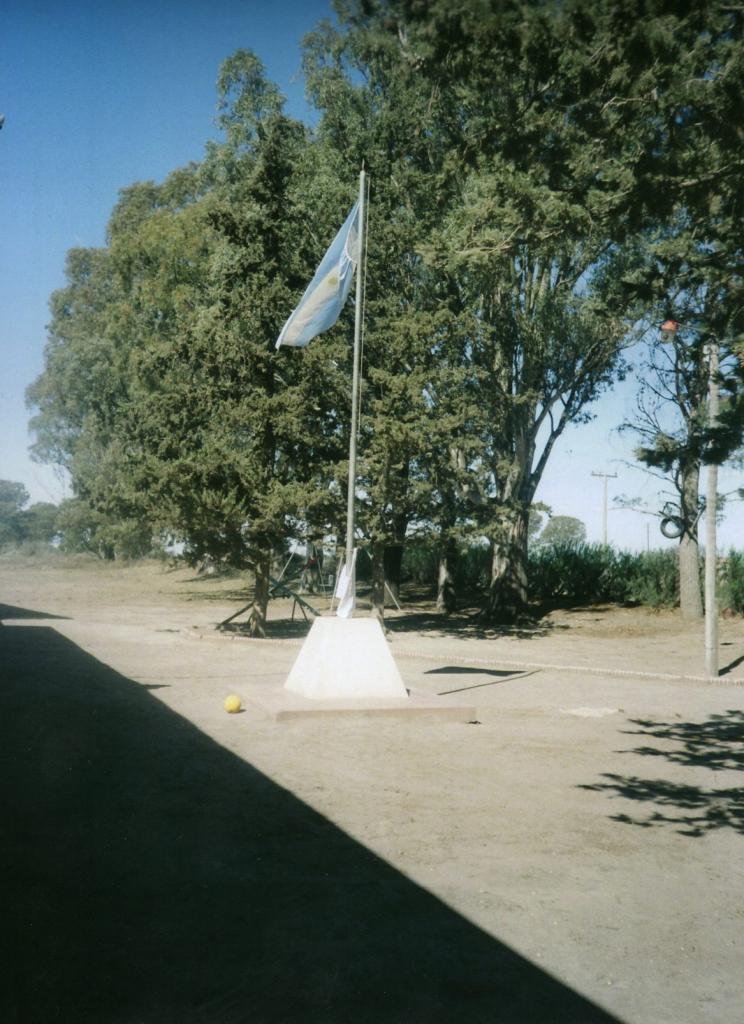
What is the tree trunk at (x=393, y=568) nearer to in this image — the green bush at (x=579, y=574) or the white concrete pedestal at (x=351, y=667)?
the green bush at (x=579, y=574)

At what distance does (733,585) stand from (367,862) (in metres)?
26.2

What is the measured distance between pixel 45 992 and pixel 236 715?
25.5 ft

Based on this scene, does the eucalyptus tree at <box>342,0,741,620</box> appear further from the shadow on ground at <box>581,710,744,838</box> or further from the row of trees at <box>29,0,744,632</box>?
the shadow on ground at <box>581,710,744,838</box>

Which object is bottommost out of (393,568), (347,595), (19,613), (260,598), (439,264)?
(19,613)

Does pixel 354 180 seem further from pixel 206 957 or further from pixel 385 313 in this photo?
pixel 206 957

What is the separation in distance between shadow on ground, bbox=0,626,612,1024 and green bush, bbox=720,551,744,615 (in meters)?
24.2

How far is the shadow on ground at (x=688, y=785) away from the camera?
719 centimetres

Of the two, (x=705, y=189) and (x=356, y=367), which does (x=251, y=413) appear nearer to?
(x=356, y=367)

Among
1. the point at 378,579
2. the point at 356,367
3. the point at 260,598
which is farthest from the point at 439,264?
the point at 378,579

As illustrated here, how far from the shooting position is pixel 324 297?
1362 centimetres

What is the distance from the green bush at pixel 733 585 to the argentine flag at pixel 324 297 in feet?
66.5

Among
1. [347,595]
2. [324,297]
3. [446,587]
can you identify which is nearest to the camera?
[347,595]

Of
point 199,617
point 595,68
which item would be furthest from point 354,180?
point 595,68

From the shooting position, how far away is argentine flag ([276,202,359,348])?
13.6 meters
